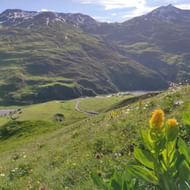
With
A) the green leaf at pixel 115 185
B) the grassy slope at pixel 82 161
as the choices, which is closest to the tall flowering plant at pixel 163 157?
the green leaf at pixel 115 185

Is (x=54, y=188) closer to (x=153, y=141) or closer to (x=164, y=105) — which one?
(x=153, y=141)

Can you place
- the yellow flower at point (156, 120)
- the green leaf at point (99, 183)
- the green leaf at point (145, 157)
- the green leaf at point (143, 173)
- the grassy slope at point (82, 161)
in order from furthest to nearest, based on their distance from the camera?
the grassy slope at point (82, 161) < the green leaf at point (99, 183) < the green leaf at point (143, 173) < the green leaf at point (145, 157) < the yellow flower at point (156, 120)

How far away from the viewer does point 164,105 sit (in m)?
21.3

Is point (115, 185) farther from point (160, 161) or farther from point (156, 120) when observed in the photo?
point (156, 120)

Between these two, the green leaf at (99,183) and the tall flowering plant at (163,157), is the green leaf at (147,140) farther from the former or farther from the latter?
the green leaf at (99,183)

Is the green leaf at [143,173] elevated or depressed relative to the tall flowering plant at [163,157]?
depressed

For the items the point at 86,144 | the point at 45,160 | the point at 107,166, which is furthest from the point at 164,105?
the point at 107,166

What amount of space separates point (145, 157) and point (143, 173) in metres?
0.18

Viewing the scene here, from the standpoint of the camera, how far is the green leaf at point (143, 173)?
Answer: 3299 mm

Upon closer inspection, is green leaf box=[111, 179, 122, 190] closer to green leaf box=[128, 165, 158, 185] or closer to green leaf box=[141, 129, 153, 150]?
green leaf box=[128, 165, 158, 185]

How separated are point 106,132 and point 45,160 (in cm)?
286

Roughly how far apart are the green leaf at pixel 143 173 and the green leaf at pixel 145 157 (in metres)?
0.09

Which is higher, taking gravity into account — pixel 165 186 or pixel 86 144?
pixel 165 186

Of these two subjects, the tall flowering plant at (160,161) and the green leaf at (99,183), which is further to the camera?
the green leaf at (99,183)
